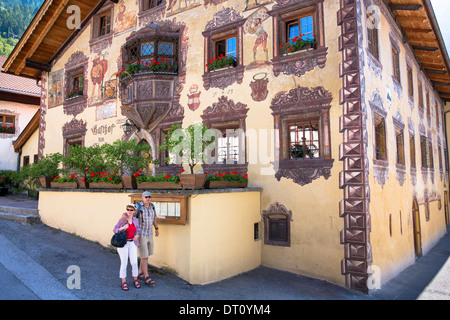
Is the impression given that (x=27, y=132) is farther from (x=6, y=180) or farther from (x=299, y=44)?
(x=299, y=44)

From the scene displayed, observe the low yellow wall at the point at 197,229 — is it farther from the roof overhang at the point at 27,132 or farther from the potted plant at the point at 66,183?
the roof overhang at the point at 27,132

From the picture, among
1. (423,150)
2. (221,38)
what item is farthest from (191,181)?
(423,150)

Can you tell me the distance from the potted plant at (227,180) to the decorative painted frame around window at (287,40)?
2922mm

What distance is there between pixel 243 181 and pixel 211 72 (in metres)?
3.59

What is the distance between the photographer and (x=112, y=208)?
8500mm

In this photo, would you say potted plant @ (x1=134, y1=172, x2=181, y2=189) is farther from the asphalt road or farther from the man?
the asphalt road

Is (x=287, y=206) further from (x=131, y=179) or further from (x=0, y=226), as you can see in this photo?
(x=0, y=226)

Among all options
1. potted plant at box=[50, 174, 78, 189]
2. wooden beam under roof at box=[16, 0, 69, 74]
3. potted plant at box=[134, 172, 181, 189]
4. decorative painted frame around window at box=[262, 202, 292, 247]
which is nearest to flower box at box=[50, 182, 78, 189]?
potted plant at box=[50, 174, 78, 189]

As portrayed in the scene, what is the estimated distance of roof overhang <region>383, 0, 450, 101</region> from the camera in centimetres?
1050

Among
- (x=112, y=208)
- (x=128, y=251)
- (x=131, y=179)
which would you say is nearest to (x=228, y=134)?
(x=131, y=179)

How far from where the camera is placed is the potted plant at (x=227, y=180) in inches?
305

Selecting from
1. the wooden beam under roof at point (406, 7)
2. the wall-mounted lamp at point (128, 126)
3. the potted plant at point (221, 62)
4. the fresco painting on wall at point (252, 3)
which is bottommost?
the wall-mounted lamp at point (128, 126)

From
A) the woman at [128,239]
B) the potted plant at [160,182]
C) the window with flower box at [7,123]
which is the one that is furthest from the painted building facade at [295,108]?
the window with flower box at [7,123]

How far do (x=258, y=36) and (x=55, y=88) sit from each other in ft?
34.1
